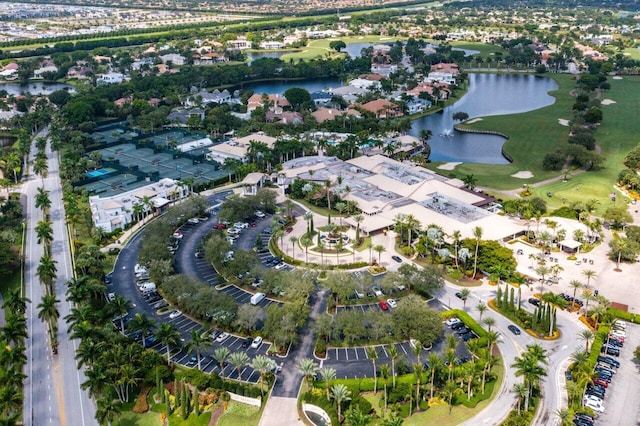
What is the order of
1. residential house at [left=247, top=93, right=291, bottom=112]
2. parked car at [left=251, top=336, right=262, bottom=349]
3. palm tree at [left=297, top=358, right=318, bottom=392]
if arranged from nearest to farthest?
palm tree at [left=297, top=358, right=318, bottom=392] < parked car at [left=251, top=336, right=262, bottom=349] < residential house at [left=247, top=93, right=291, bottom=112]

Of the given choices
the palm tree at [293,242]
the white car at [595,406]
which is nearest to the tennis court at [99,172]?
the palm tree at [293,242]

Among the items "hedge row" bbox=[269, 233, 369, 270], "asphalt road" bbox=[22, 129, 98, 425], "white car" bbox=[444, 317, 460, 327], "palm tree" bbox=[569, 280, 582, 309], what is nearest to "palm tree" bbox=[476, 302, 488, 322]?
"white car" bbox=[444, 317, 460, 327]

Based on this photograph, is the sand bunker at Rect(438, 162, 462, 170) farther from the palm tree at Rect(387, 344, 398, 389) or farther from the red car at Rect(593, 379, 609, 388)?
the palm tree at Rect(387, 344, 398, 389)

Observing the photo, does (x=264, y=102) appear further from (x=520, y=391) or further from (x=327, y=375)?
(x=520, y=391)

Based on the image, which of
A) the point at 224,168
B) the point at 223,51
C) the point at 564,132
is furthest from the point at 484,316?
the point at 223,51

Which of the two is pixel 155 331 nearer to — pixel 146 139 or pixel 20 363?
pixel 20 363

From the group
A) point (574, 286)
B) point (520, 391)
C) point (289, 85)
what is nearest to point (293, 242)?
point (574, 286)
